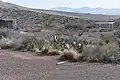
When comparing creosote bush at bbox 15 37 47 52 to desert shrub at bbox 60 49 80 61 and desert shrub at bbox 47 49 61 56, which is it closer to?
desert shrub at bbox 47 49 61 56

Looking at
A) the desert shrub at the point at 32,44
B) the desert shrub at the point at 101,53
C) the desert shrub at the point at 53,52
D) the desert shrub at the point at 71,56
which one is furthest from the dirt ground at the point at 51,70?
the desert shrub at the point at 32,44

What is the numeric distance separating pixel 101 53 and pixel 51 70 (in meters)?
4.60

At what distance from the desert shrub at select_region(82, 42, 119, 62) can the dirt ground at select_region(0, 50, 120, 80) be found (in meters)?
1.30

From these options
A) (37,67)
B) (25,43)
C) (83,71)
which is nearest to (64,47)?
(25,43)

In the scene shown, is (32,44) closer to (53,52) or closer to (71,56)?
(53,52)

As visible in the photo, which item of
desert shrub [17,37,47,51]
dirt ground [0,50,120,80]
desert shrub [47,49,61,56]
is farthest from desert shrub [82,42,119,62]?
desert shrub [17,37,47,51]

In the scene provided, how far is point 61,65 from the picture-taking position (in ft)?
62.5

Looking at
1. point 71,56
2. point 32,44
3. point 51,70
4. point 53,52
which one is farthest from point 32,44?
point 51,70

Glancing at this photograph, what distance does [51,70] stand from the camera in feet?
56.6

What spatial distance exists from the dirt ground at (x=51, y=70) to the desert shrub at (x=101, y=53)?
1.30 metres

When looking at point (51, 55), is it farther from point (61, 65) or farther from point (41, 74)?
point (41, 74)

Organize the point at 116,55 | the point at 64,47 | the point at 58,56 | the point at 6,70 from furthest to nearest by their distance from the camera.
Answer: the point at 64,47 < the point at 58,56 < the point at 116,55 < the point at 6,70

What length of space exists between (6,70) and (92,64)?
472 cm

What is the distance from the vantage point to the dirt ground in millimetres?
14992
